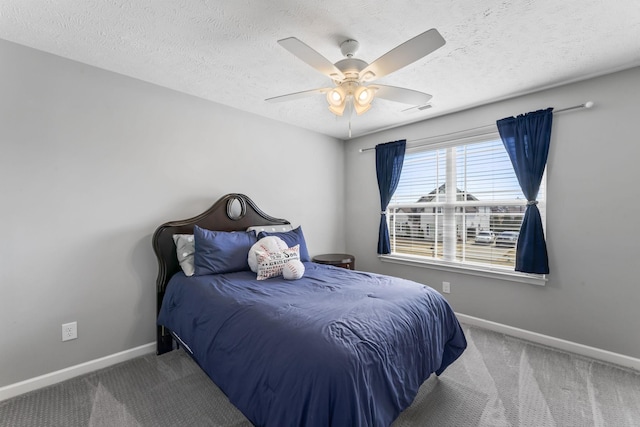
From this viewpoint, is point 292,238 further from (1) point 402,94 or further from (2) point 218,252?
(1) point 402,94

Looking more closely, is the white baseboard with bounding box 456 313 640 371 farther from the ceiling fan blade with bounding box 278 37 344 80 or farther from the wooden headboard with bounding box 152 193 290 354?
the ceiling fan blade with bounding box 278 37 344 80

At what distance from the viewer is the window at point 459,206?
9.45 ft

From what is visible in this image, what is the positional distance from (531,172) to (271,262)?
2.53m

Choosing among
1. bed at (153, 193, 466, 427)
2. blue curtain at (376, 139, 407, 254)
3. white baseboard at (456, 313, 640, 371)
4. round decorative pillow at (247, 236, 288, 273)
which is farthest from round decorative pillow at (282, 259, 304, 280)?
white baseboard at (456, 313, 640, 371)

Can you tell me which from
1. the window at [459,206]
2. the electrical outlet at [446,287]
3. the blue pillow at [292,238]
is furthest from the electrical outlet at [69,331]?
the electrical outlet at [446,287]

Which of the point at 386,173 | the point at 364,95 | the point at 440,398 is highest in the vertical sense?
the point at 364,95

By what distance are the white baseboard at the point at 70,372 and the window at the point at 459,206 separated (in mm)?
3030

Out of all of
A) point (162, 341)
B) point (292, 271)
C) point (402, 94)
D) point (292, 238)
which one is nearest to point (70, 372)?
point (162, 341)

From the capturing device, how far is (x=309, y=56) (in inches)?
62.4

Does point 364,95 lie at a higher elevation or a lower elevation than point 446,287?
higher

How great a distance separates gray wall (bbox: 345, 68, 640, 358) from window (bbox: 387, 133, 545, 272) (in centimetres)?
25

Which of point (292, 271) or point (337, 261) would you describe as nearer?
point (292, 271)

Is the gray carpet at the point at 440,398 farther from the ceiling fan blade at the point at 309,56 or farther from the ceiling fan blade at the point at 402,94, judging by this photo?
the ceiling fan blade at the point at 309,56

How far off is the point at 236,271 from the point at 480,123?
292 centimetres
